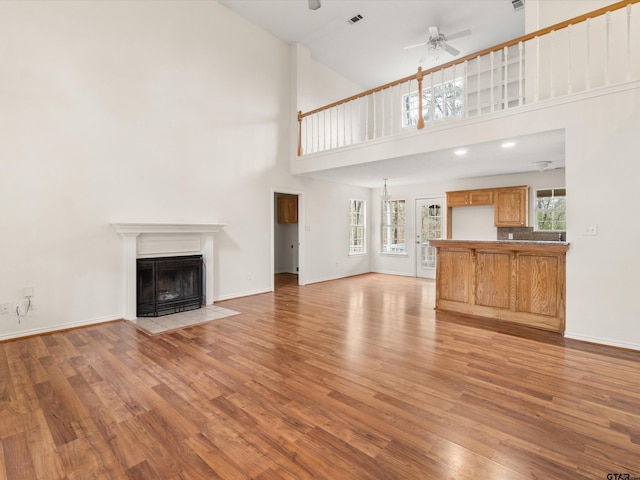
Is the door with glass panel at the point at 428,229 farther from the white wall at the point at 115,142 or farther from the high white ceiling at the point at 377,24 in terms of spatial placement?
the white wall at the point at 115,142

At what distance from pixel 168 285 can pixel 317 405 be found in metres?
3.69

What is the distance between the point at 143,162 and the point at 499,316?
226 inches

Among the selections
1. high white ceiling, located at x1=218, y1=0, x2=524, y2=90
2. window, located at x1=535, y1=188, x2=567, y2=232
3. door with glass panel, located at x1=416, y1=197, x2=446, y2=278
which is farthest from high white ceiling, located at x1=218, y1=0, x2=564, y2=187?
door with glass panel, located at x1=416, y1=197, x2=446, y2=278

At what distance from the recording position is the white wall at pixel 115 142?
3752mm

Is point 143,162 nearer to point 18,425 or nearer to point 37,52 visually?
point 37,52

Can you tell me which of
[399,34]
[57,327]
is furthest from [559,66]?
[57,327]

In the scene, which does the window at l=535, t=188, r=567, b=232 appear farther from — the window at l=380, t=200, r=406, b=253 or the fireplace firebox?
the fireplace firebox

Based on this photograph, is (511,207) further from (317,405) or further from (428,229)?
(317,405)

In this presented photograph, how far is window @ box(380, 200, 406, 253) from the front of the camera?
348 inches

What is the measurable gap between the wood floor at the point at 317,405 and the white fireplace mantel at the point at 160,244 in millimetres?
868

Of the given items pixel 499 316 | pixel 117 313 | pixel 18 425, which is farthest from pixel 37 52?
pixel 499 316

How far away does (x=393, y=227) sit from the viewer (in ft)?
29.6

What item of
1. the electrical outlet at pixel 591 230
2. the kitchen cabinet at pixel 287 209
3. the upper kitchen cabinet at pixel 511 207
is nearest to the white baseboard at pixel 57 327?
the kitchen cabinet at pixel 287 209

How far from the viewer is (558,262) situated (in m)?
3.85
